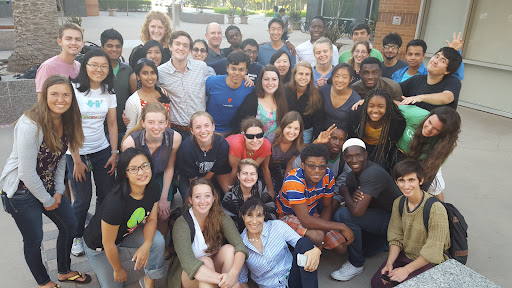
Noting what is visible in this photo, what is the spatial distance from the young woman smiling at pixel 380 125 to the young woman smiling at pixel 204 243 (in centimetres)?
179

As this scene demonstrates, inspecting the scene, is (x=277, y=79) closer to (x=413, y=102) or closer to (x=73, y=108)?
(x=413, y=102)

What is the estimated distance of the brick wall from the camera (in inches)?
369

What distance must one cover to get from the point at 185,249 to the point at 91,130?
4.95 feet

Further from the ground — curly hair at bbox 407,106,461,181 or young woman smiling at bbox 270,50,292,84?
young woman smiling at bbox 270,50,292,84

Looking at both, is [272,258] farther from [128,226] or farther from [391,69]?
[391,69]

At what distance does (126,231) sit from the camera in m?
3.04

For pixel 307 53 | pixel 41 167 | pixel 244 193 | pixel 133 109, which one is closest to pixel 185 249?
pixel 244 193

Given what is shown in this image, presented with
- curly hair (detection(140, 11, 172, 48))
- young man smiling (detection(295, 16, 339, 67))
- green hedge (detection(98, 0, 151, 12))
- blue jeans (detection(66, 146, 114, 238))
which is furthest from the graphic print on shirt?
green hedge (detection(98, 0, 151, 12))

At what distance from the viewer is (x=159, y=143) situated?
11.7 feet

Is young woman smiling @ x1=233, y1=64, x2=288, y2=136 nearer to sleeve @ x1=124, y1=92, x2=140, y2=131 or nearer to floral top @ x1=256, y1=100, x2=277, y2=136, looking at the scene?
floral top @ x1=256, y1=100, x2=277, y2=136

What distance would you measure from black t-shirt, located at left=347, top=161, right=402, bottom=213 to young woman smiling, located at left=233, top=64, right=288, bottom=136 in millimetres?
1078

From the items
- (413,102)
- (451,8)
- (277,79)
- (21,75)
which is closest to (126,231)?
(277,79)

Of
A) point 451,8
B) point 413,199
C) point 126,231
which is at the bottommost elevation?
point 126,231

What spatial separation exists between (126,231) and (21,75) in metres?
5.57
